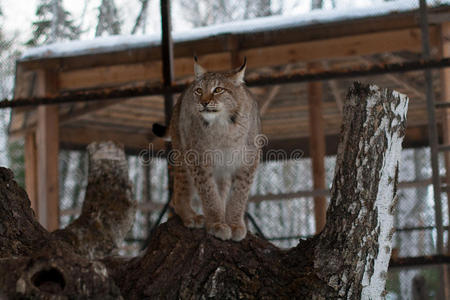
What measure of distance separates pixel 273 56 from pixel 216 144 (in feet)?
9.77

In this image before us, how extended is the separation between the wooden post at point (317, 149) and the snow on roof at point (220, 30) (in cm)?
132

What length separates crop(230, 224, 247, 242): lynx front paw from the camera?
9.78ft

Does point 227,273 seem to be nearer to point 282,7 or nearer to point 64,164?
point 282,7

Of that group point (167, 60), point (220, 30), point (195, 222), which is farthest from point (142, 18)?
point (195, 222)

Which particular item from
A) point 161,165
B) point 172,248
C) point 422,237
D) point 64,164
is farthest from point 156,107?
point 172,248

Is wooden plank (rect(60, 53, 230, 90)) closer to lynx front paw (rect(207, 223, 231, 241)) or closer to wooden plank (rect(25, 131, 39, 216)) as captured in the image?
wooden plank (rect(25, 131, 39, 216))

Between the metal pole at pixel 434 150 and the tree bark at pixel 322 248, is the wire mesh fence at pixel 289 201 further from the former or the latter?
the tree bark at pixel 322 248

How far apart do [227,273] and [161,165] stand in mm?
7320

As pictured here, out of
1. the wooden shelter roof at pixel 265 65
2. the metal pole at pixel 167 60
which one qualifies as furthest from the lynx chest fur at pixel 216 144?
the wooden shelter roof at pixel 265 65

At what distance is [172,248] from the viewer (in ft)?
9.27

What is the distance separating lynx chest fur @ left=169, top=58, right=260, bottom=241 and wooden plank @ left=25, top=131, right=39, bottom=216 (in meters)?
4.21

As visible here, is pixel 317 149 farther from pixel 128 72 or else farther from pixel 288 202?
pixel 128 72

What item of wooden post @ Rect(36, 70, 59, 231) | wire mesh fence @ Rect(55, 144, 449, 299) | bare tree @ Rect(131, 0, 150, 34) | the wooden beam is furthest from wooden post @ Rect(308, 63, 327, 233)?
wooden post @ Rect(36, 70, 59, 231)

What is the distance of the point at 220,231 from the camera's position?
306 centimetres
